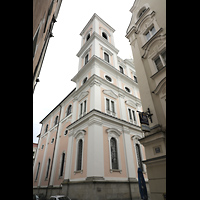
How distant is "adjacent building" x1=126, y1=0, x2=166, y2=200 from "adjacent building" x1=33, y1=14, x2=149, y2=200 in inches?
268

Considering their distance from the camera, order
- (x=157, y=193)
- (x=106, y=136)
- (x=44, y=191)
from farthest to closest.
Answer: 1. (x=44, y=191)
2. (x=106, y=136)
3. (x=157, y=193)

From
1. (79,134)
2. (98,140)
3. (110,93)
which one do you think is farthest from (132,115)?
(79,134)

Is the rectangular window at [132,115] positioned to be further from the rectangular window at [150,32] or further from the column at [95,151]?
the rectangular window at [150,32]

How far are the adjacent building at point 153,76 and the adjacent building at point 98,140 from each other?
22.3 ft

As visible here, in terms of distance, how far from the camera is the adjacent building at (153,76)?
6195 mm

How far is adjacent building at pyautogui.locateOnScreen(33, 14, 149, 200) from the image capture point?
12.3 metres

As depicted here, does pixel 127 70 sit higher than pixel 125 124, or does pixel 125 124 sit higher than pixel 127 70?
pixel 127 70

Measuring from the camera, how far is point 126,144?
1556cm

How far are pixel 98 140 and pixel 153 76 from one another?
27.7 feet

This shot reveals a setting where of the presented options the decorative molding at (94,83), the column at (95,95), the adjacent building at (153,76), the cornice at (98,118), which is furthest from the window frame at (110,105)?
the adjacent building at (153,76)
